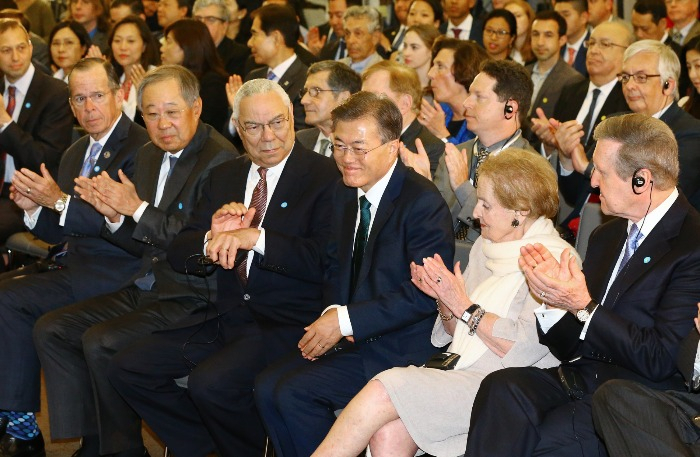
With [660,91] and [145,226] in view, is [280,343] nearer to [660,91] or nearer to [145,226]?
[145,226]

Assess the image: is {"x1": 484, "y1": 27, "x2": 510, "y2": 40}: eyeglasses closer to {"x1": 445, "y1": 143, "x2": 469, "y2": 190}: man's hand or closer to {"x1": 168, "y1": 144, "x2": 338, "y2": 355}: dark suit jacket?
{"x1": 445, "y1": 143, "x2": 469, "y2": 190}: man's hand

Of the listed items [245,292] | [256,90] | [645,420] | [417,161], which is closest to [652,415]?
[645,420]

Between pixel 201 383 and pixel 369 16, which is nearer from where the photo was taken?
pixel 201 383

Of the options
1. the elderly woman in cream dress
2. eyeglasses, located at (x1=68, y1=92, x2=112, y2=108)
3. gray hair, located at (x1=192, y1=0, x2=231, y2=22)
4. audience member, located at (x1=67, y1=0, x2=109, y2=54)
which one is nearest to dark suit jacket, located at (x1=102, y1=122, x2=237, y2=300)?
eyeglasses, located at (x1=68, y1=92, x2=112, y2=108)

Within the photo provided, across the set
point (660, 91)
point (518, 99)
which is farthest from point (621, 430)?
point (660, 91)

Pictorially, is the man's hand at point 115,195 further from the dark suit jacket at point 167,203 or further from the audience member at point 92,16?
the audience member at point 92,16

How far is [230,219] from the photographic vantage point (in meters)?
4.16

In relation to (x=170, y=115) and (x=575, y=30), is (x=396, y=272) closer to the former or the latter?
(x=170, y=115)

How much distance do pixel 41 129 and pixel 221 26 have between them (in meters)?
2.39

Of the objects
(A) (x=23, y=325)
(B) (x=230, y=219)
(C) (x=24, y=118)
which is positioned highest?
(C) (x=24, y=118)

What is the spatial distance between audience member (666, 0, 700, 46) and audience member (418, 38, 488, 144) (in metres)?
2.62

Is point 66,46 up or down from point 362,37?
down

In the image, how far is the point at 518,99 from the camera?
457 centimetres

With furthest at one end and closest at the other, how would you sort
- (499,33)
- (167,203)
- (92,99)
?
(499,33) → (92,99) → (167,203)
